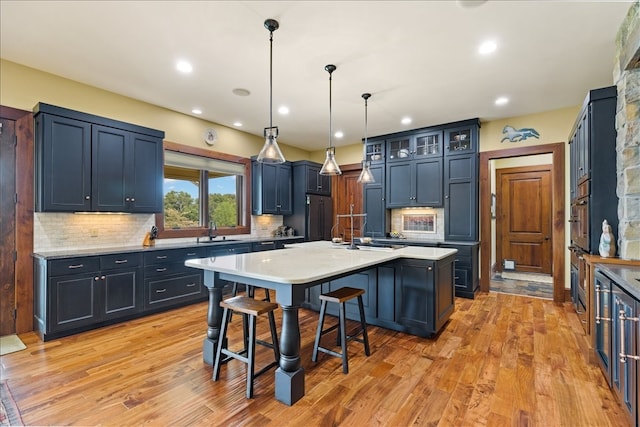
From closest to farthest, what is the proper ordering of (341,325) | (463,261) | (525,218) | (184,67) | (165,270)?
1. (341,325)
2. (184,67)
3. (165,270)
4. (463,261)
5. (525,218)

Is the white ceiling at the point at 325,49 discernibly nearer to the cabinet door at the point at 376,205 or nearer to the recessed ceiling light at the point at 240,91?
the recessed ceiling light at the point at 240,91

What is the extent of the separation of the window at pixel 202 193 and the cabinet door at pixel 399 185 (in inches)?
111

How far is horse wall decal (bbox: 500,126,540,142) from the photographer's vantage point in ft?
16.0

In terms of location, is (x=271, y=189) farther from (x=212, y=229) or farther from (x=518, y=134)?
(x=518, y=134)

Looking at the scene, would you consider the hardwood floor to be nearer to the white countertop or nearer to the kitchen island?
the kitchen island

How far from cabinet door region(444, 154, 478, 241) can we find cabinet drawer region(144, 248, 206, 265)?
415 centimetres

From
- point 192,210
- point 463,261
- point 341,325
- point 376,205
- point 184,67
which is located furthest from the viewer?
point 376,205

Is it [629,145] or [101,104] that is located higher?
[101,104]

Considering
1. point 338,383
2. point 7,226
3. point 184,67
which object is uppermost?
point 184,67

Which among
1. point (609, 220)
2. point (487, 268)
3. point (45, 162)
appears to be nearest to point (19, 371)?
point (45, 162)

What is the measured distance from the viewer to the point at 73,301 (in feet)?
10.8

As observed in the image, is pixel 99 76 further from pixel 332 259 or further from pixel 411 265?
pixel 411 265

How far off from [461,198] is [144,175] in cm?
497

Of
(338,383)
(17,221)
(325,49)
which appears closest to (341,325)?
(338,383)
